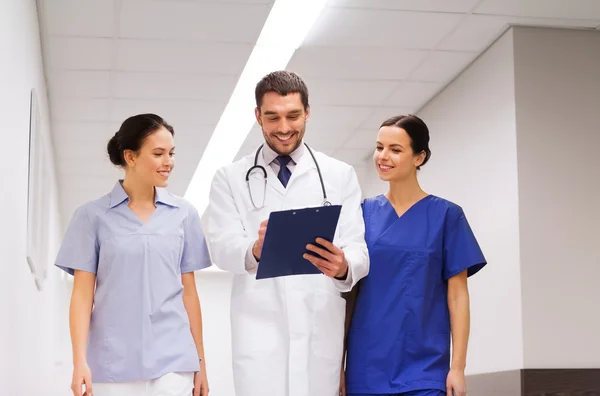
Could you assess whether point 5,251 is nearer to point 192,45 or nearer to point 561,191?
point 192,45

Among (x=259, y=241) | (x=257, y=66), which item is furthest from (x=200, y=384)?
(x=257, y=66)

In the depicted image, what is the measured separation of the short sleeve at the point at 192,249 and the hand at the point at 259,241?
258mm

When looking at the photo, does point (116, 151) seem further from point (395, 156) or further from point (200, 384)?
point (395, 156)

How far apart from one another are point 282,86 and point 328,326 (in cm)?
60

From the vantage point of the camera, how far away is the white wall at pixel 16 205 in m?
2.62

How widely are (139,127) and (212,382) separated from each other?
7137 mm

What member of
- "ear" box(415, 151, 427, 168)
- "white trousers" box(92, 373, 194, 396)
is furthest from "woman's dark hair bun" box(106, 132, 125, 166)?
"ear" box(415, 151, 427, 168)

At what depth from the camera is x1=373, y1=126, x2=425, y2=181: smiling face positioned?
8.38ft

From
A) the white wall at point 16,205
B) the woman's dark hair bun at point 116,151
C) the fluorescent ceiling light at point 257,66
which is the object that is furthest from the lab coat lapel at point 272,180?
the fluorescent ceiling light at point 257,66

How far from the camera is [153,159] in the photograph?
232 centimetres

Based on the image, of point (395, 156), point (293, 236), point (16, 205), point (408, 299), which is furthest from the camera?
point (16, 205)

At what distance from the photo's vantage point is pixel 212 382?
9.17m

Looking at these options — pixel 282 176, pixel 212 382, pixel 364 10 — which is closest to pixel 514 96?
pixel 364 10

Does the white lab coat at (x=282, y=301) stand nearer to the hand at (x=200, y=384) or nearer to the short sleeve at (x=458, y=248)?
the hand at (x=200, y=384)
